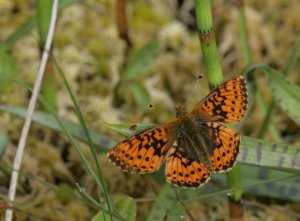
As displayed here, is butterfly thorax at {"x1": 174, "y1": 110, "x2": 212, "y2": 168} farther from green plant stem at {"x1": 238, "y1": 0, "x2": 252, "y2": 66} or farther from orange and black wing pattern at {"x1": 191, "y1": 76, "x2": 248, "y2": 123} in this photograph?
green plant stem at {"x1": 238, "y1": 0, "x2": 252, "y2": 66}

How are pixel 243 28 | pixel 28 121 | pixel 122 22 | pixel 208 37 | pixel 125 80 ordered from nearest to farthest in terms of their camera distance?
1. pixel 208 37
2. pixel 28 121
3. pixel 243 28
4. pixel 125 80
5. pixel 122 22

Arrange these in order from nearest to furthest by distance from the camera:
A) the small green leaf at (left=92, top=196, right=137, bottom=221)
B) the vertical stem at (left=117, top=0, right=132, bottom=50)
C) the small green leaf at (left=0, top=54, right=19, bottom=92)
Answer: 1. the small green leaf at (left=92, top=196, right=137, bottom=221)
2. the small green leaf at (left=0, top=54, right=19, bottom=92)
3. the vertical stem at (left=117, top=0, right=132, bottom=50)

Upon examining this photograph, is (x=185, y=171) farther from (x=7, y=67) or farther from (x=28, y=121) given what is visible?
(x=7, y=67)

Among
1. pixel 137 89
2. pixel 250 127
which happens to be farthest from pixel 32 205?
pixel 250 127

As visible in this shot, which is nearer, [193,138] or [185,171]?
[185,171]

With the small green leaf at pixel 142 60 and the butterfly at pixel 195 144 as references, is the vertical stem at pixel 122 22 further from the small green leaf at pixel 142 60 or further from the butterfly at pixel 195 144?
the butterfly at pixel 195 144

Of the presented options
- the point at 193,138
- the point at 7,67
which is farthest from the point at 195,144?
the point at 7,67

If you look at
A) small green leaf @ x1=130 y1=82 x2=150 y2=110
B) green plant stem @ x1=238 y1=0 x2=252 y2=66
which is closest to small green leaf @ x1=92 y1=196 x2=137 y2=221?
small green leaf @ x1=130 y1=82 x2=150 y2=110
